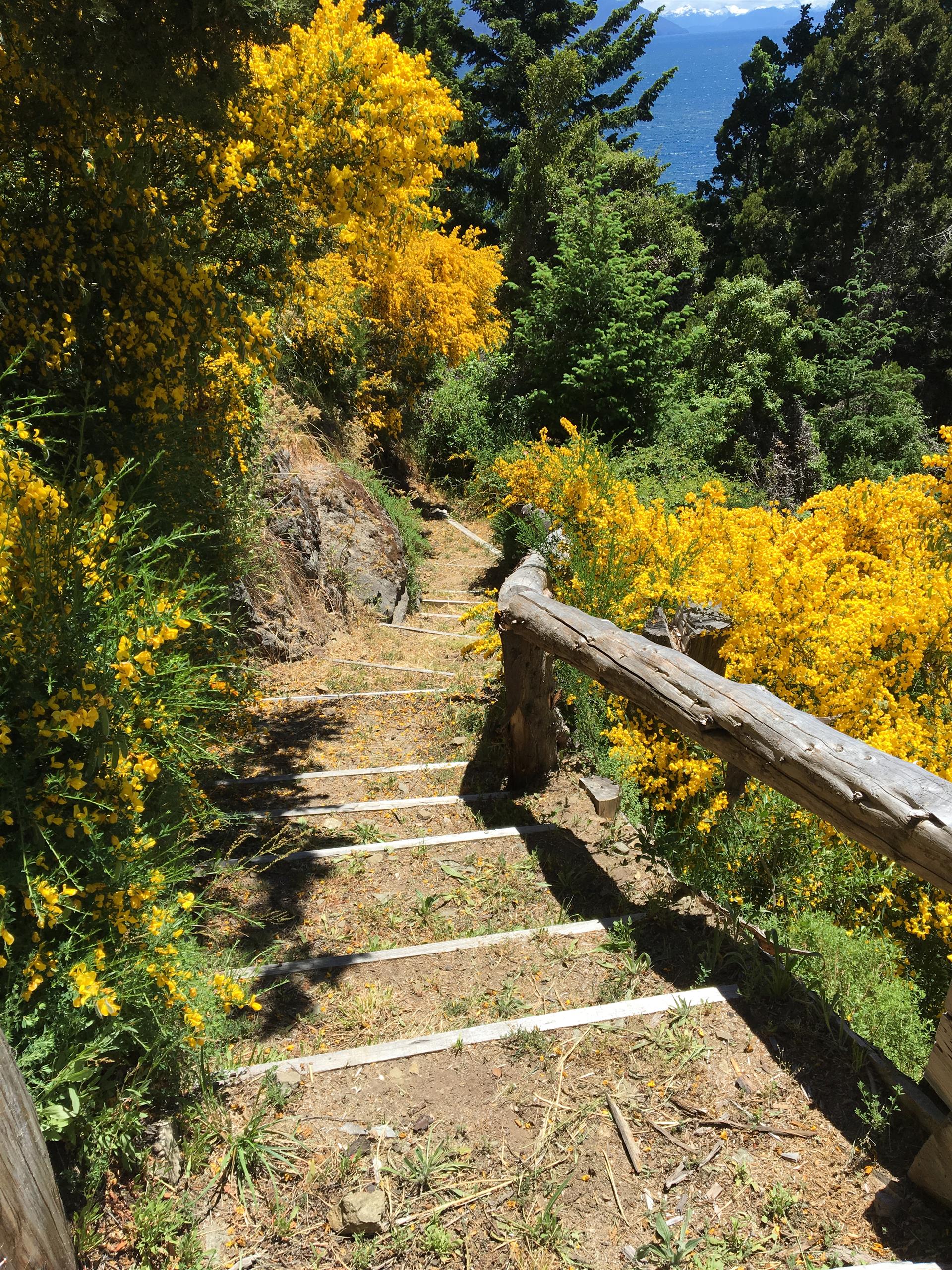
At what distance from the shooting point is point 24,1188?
1371 mm

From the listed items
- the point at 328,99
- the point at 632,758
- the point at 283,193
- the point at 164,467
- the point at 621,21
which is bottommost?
the point at 632,758

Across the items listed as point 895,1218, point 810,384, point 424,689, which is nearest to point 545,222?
point 810,384

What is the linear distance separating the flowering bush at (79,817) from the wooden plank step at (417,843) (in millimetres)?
1296

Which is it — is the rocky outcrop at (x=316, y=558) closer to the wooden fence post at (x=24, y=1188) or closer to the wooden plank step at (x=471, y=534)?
the wooden plank step at (x=471, y=534)

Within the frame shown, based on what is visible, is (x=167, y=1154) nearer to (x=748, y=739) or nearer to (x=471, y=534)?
(x=748, y=739)

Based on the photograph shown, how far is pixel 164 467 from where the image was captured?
3.31m

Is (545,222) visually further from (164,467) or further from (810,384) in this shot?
(164,467)

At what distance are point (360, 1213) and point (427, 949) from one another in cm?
110

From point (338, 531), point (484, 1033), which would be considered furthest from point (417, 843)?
point (338, 531)

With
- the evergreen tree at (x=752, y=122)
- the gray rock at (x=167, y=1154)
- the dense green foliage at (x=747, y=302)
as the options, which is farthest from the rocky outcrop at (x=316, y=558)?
the evergreen tree at (x=752, y=122)

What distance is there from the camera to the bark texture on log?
1975 mm

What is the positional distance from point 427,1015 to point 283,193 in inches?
152

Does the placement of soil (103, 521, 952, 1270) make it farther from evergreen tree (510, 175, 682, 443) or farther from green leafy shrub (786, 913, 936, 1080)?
evergreen tree (510, 175, 682, 443)

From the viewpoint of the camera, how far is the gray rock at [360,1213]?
185 cm
